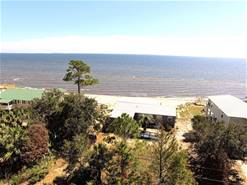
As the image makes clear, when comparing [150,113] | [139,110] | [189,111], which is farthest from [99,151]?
[189,111]

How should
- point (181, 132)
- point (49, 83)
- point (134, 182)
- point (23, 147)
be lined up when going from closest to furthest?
point (134, 182) → point (23, 147) → point (181, 132) → point (49, 83)

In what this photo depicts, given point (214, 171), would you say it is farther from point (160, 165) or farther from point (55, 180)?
point (55, 180)

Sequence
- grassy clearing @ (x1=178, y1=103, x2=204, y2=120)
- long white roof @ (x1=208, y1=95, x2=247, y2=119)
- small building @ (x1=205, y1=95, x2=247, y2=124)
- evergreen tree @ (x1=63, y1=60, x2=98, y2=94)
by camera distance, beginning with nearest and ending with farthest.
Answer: small building @ (x1=205, y1=95, x2=247, y2=124) < long white roof @ (x1=208, y1=95, x2=247, y2=119) < evergreen tree @ (x1=63, y1=60, x2=98, y2=94) < grassy clearing @ (x1=178, y1=103, x2=204, y2=120)

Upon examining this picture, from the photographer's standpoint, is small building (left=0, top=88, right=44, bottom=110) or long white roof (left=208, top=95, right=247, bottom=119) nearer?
long white roof (left=208, top=95, right=247, bottom=119)

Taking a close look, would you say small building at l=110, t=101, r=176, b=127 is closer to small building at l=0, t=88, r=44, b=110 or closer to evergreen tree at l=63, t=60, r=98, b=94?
evergreen tree at l=63, t=60, r=98, b=94

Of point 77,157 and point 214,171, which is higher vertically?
point 77,157

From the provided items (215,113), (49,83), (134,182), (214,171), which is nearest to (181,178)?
(134,182)

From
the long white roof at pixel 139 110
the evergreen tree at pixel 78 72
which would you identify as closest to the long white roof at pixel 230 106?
the long white roof at pixel 139 110

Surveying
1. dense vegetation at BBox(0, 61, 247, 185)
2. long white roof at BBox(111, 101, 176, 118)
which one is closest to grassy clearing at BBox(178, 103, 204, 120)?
long white roof at BBox(111, 101, 176, 118)

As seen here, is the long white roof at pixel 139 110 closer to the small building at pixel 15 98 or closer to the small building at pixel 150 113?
the small building at pixel 150 113
